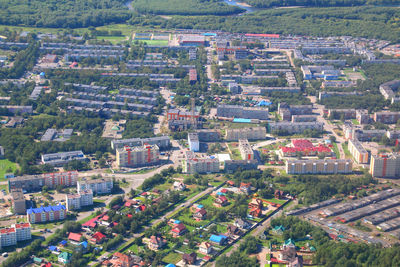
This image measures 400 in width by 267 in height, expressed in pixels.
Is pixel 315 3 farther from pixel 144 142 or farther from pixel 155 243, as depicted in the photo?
pixel 155 243

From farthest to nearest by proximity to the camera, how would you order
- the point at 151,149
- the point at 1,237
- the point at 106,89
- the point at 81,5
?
the point at 81,5 → the point at 106,89 → the point at 151,149 → the point at 1,237

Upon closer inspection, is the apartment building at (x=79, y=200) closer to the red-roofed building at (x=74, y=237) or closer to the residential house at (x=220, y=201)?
the red-roofed building at (x=74, y=237)

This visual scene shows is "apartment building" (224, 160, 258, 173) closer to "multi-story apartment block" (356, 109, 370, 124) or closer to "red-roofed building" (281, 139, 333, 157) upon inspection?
"red-roofed building" (281, 139, 333, 157)

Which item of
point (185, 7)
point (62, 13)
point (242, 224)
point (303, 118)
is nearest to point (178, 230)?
point (242, 224)

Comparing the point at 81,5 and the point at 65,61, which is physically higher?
the point at 81,5

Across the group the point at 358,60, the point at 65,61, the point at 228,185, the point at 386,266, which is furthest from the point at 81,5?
the point at 386,266

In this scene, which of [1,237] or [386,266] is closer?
[386,266]

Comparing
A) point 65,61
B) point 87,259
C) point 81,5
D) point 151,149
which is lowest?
point 87,259

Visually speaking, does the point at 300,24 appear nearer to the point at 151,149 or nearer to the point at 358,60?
the point at 358,60
